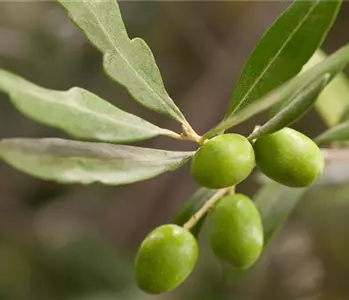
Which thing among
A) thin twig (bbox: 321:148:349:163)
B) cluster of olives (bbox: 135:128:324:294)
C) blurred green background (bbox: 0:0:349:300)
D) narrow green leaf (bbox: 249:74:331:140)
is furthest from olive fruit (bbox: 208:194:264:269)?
blurred green background (bbox: 0:0:349:300)

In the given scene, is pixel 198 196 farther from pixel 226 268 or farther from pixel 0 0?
pixel 0 0

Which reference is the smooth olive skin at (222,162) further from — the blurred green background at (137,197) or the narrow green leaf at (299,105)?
the blurred green background at (137,197)

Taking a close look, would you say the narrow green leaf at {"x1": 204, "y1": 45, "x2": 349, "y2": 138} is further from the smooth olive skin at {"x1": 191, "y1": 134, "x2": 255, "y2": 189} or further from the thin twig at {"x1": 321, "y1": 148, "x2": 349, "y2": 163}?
the thin twig at {"x1": 321, "y1": 148, "x2": 349, "y2": 163}

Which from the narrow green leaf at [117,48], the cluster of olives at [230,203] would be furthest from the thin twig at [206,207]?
the narrow green leaf at [117,48]

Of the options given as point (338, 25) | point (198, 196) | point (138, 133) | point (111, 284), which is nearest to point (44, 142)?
point (138, 133)

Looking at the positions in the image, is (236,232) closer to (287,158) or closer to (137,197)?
(287,158)

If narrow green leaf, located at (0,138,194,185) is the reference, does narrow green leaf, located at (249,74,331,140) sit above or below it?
below
